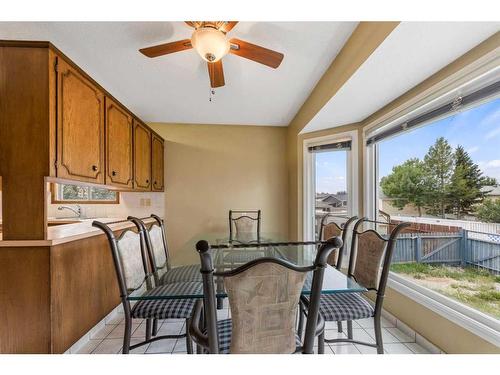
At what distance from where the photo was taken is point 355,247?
186cm

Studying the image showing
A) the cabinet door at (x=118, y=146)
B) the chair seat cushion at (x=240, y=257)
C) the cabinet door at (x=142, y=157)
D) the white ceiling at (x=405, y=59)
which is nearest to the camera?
the white ceiling at (x=405, y=59)

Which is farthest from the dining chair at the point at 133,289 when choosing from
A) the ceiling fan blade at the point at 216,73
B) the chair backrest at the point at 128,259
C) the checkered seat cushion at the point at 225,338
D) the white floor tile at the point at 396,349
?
the white floor tile at the point at 396,349

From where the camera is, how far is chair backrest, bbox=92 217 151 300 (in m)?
1.36

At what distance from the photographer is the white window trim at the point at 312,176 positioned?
2.84 metres

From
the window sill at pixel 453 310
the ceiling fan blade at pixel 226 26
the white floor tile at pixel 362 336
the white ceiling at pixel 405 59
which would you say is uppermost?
the ceiling fan blade at pixel 226 26

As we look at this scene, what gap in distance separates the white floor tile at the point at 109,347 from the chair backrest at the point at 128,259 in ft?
1.92

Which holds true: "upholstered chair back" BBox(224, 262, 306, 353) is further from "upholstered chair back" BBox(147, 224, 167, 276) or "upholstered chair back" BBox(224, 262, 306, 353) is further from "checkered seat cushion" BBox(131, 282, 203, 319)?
"upholstered chair back" BBox(147, 224, 167, 276)

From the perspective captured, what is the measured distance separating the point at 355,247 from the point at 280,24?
67.1 inches

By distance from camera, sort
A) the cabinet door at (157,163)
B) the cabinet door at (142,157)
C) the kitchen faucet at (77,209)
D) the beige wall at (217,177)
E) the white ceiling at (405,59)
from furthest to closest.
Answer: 1. the beige wall at (217,177)
2. the cabinet door at (157,163)
3. the kitchen faucet at (77,209)
4. the cabinet door at (142,157)
5. the white ceiling at (405,59)

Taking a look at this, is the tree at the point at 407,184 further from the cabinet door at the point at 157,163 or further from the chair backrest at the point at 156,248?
the cabinet door at the point at 157,163

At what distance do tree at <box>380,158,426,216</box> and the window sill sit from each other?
63 centimetres

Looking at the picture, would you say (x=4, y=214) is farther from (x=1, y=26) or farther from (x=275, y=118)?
(x=275, y=118)

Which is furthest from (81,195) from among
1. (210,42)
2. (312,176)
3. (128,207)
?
(312,176)

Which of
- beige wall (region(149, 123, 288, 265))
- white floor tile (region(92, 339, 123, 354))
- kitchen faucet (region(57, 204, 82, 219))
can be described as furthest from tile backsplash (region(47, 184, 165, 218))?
white floor tile (region(92, 339, 123, 354))
